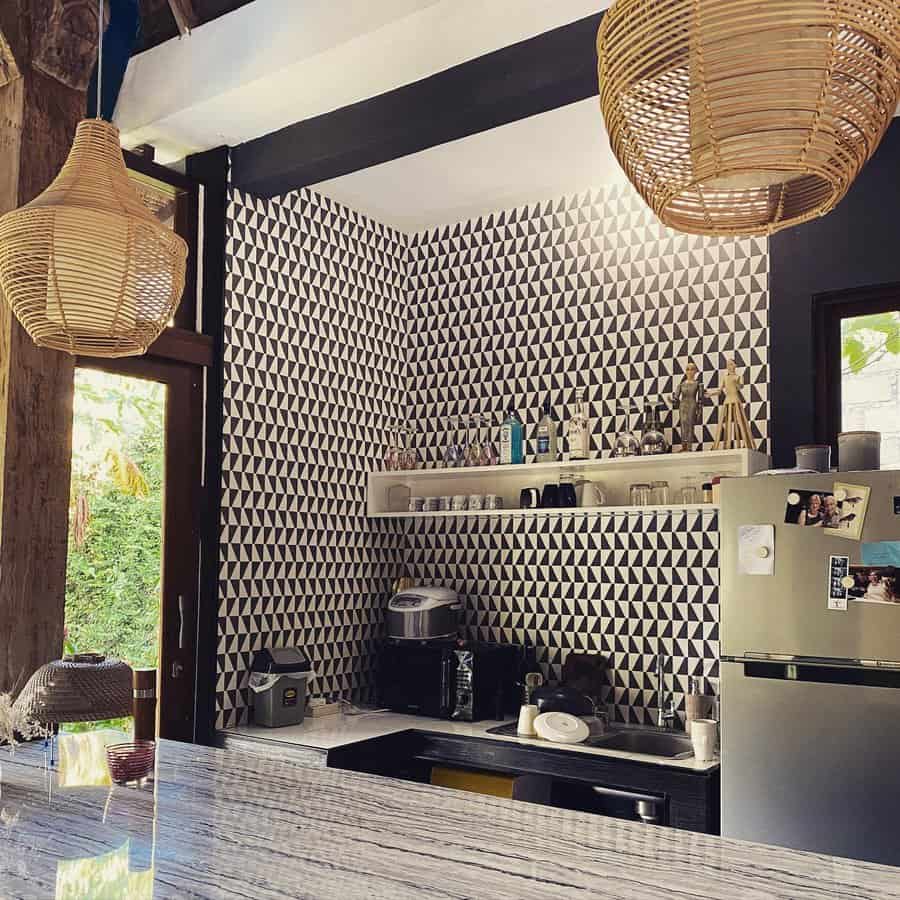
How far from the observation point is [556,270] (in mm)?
4363

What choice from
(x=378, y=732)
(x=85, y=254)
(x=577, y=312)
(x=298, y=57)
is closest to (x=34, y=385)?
(x=85, y=254)

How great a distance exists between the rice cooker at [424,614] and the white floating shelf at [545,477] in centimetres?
35

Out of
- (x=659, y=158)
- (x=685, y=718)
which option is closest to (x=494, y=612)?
(x=685, y=718)

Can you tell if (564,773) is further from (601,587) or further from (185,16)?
(185,16)

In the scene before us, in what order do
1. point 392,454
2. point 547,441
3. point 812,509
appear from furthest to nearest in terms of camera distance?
point 392,454 < point 547,441 < point 812,509

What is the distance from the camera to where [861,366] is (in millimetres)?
3568

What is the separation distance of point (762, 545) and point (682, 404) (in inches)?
36.7

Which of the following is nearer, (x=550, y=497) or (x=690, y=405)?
(x=690, y=405)

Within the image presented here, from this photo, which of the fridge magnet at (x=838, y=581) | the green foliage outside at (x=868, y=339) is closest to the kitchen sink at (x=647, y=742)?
the fridge magnet at (x=838, y=581)

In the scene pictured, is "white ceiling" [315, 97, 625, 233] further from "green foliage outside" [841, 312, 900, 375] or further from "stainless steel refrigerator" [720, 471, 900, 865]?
"stainless steel refrigerator" [720, 471, 900, 865]

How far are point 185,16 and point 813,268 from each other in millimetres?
2394

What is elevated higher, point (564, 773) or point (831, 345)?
point (831, 345)

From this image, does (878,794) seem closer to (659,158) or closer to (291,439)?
(659,158)

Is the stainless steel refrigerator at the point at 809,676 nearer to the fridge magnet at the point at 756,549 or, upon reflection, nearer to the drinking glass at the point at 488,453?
the fridge magnet at the point at 756,549
